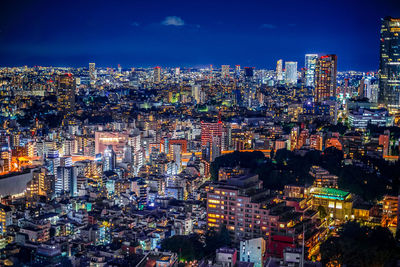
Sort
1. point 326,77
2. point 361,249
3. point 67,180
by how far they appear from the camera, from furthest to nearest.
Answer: point 326,77 → point 67,180 → point 361,249

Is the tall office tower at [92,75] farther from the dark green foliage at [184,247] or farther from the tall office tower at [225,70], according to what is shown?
the dark green foliage at [184,247]

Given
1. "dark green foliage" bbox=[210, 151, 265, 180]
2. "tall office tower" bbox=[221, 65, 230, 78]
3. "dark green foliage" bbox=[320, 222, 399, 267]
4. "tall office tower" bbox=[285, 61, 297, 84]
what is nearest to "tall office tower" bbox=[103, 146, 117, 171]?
"dark green foliage" bbox=[210, 151, 265, 180]

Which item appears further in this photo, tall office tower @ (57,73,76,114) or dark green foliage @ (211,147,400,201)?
tall office tower @ (57,73,76,114)

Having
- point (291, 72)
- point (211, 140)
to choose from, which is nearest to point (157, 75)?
point (291, 72)

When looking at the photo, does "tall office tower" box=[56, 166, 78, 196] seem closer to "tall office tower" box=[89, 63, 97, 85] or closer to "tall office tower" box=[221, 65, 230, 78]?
"tall office tower" box=[89, 63, 97, 85]

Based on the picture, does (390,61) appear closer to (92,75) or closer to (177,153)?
(177,153)

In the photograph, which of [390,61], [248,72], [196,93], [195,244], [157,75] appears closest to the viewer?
[195,244]
